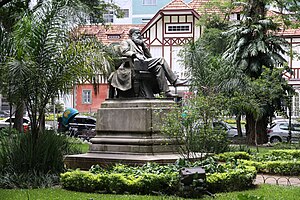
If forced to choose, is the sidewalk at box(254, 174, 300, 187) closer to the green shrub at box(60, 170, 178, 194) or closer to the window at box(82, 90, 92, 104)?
the green shrub at box(60, 170, 178, 194)

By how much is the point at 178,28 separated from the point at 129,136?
2947cm

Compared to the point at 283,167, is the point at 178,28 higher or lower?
higher

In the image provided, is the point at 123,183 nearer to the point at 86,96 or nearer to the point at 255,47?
the point at 255,47

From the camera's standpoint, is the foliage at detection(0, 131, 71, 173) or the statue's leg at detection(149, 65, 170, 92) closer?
the foliage at detection(0, 131, 71, 173)

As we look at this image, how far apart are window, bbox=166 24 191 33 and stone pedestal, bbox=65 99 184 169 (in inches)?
1115

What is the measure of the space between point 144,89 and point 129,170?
3.30 meters

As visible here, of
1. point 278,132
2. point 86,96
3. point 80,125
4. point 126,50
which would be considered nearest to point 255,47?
point 278,132

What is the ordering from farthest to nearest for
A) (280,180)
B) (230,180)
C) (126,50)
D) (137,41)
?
(137,41), (126,50), (280,180), (230,180)

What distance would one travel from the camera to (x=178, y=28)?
41.5 m

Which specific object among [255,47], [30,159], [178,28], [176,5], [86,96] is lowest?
[30,159]

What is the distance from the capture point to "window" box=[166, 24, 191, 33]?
135 feet

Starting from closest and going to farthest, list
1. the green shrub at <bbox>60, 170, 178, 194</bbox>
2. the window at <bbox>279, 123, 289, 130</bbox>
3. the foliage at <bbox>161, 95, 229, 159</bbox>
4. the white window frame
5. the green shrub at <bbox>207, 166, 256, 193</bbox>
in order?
the green shrub at <bbox>60, 170, 178, 194</bbox> < the green shrub at <bbox>207, 166, 256, 193</bbox> < the foliage at <bbox>161, 95, 229, 159</bbox> < the window at <bbox>279, 123, 289, 130</bbox> < the white window frame

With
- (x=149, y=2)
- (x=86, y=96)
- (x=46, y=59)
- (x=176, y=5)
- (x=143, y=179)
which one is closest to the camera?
(x=143, y=179)

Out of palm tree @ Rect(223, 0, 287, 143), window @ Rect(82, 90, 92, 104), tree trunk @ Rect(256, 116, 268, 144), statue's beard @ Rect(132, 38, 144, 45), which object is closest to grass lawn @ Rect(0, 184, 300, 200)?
statue's beard @ Rect(132, 38, 144, 45)
